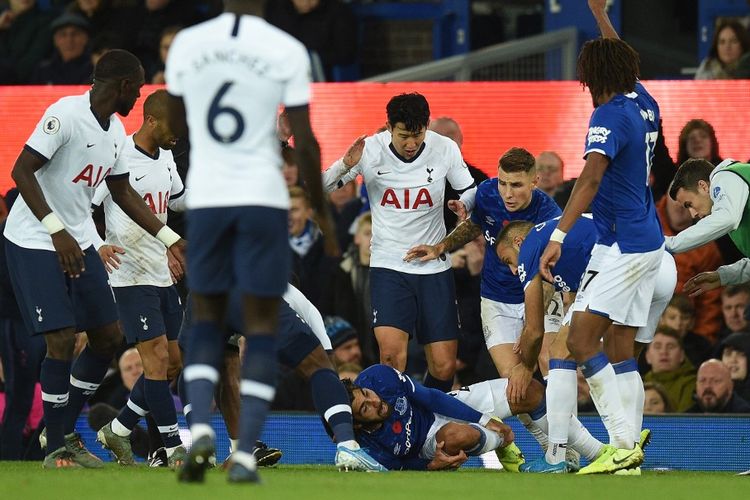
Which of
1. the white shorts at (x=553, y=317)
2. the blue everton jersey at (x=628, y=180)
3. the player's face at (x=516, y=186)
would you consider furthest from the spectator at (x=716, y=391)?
the blue everton jersey at (x=628, y=180)

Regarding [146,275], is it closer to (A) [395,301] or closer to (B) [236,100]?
(A) [395,301]

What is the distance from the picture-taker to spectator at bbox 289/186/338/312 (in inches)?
502

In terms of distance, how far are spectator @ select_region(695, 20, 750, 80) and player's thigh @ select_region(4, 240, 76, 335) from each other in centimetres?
677

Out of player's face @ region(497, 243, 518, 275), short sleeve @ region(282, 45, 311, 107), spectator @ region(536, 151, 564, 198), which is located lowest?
player's face @ region(497, 243, 518, 275)

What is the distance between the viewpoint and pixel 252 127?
626 centimetres

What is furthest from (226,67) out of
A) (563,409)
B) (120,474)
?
(563,409)

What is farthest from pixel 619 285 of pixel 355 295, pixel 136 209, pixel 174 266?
pixel 355 295

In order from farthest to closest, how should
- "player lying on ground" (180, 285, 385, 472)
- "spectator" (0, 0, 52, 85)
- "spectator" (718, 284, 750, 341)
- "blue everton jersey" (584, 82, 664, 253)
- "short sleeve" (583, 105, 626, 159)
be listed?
"spectator" (0, 0, 52, 85) → "spectator" (718, 284, 750, 341) → "player lying on ground" (180, 285, 385, 472) → "blue everton jersey" (584, 82, 664, 253) → "short sleeve" (583, 105, 626, 159)

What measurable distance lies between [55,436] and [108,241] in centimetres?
150

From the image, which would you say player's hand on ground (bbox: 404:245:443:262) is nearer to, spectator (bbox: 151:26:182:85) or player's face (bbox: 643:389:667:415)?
player's face (bbox: 643:389:667:415)

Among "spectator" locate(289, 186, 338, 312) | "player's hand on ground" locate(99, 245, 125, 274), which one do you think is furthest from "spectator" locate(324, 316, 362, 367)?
"player's hand on ground" locate(99, 245, 125, 274)

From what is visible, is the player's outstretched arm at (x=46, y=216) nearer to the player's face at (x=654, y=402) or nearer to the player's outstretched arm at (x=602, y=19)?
the player's outstretched arm at (x=602, y=19)

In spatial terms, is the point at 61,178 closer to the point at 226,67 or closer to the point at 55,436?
the point at 55,436

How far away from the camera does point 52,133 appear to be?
28.0 ft
